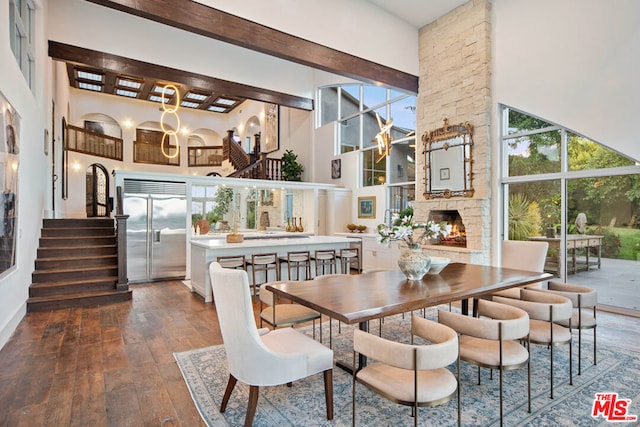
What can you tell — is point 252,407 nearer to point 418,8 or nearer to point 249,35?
point 249,35

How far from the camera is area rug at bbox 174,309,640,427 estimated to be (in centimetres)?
227

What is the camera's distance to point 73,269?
5.91m

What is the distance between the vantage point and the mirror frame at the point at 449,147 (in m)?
6.02

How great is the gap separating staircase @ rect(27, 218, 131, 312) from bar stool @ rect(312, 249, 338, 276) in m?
3.17

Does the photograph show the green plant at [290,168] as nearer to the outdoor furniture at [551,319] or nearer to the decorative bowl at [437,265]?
the decorative bowl at [437,265]

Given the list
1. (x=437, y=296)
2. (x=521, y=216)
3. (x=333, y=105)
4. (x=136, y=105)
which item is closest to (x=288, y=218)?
(x=333, y=105)

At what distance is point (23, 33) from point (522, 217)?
25.9ft

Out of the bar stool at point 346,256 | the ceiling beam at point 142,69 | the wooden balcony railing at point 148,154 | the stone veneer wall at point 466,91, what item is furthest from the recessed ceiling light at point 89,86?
the stone veneer wall at point 466,91

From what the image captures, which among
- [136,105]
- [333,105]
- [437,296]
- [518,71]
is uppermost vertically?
[136,105]

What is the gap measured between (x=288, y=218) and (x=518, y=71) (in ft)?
21.3

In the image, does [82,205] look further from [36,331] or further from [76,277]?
[36,331]

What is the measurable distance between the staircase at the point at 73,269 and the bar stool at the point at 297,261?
261 centimetres

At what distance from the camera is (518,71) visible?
18.1ft

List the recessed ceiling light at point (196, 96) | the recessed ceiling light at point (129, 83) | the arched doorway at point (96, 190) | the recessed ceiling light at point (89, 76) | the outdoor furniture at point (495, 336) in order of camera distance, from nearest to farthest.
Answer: the outdoor furniture at point (495, 336) → the recessed ceiling light at point (89, 76) → the recessed ceiling light at point (129, 83) → the recessed ceiling light at point (196, 96) → the arched doorway at point (96, 190)
